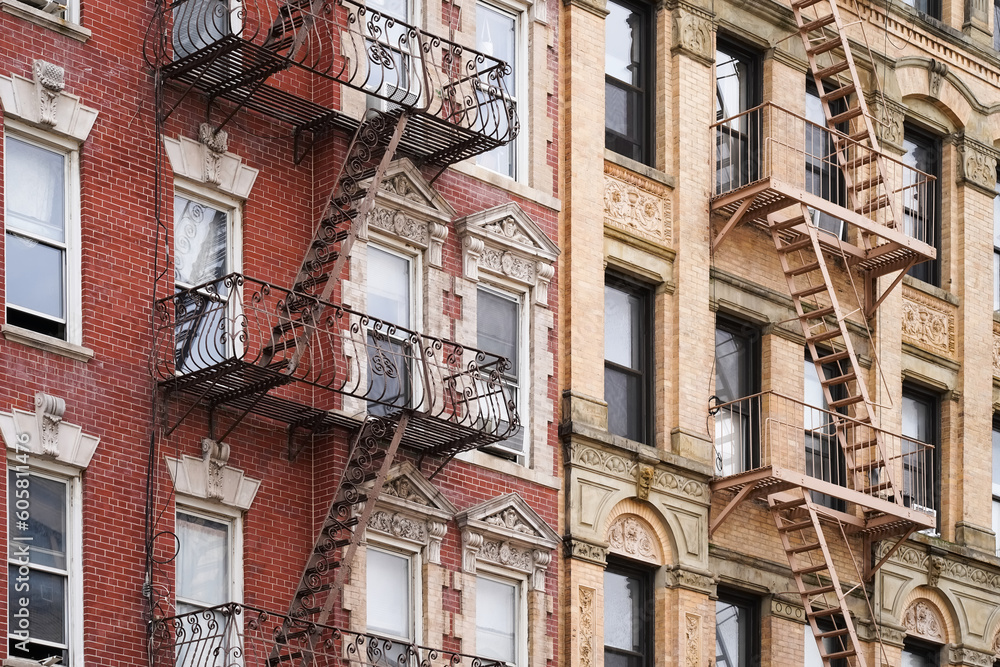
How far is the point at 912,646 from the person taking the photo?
1308 inches

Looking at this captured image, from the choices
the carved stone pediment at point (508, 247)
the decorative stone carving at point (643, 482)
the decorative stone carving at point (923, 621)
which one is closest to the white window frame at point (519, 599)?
the decorative stone carving at point (643, 482)

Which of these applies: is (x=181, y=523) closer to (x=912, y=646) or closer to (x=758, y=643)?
(x=758, y=643)

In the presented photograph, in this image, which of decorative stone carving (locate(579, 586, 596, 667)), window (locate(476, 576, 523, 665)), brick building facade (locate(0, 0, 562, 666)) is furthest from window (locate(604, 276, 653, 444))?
window (locate(476, 576, 523, 665))

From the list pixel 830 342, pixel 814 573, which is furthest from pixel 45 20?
pixel 830 342

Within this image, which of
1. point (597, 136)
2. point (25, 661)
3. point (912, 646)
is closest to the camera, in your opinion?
point (25, 661)

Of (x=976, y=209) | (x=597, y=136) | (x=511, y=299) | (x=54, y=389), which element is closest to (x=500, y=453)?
(x=511, y=299)

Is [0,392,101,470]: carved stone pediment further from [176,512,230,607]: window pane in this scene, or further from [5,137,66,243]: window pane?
[5,137,66,243]: window pane

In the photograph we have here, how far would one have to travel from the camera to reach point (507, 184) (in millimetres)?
28875

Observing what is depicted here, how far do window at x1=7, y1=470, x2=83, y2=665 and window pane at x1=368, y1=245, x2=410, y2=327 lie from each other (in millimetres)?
4874

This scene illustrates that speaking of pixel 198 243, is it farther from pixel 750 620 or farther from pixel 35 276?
pixel 750 620

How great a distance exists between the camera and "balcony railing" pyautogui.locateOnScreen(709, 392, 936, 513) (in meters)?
31.1

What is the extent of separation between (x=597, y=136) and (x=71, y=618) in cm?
1020

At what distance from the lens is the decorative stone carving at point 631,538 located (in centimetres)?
2928

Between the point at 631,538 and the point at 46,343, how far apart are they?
8.83 m
